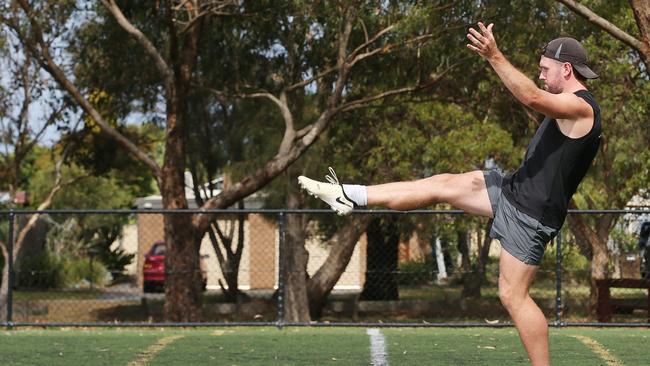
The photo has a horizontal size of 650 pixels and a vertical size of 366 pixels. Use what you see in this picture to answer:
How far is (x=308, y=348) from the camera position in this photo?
407 inches

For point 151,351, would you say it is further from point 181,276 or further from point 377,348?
point 181,276

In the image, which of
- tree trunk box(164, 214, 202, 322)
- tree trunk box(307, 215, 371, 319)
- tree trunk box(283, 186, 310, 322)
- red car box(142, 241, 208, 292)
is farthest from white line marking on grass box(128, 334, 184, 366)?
red car box(142, 241, 208, 292)

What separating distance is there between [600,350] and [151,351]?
3.81m

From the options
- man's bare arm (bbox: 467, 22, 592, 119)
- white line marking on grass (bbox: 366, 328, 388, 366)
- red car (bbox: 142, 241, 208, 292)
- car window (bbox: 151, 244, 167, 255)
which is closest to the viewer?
man's bare arm (bbox: 467, 22, 592, 119)

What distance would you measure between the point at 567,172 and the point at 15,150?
24019 mm

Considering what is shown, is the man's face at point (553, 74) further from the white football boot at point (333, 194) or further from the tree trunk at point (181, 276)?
the tree trunk at point (181, 276)

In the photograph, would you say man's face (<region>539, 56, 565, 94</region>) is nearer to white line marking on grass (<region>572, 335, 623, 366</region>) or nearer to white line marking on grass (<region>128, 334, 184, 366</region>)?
white line marking on grass (<region>572, 335, 623, 366</region>)

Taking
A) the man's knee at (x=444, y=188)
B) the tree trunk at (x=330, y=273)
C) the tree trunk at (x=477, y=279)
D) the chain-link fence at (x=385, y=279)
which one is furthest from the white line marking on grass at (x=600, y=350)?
the tree trunk at (x=330, y=273)

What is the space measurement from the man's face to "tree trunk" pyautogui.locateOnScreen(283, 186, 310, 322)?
16.7 m

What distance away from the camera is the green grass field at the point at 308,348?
9156mm

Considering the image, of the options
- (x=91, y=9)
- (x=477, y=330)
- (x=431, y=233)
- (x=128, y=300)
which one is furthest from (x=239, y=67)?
(x=477, y=330)

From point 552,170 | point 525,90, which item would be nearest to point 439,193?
point 552,170

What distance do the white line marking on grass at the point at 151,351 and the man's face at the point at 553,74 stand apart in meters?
4.18

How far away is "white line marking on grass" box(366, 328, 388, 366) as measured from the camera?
9125 millimetres
